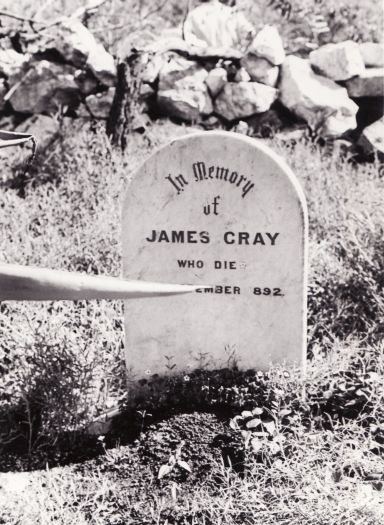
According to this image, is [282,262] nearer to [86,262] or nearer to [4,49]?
[86,262]

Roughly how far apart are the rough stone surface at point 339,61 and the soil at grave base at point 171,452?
4.27 m

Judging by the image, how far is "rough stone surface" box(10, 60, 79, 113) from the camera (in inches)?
231

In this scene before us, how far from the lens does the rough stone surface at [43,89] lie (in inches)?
231

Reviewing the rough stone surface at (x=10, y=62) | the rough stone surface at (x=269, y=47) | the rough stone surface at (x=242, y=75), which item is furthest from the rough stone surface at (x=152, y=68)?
the rough stone surface at (x=10, y=62)

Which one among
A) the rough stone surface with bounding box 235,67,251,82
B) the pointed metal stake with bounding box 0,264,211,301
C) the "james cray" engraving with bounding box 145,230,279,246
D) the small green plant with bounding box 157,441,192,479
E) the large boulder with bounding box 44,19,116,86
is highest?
the large boulder with bounding box 44,19,116,86

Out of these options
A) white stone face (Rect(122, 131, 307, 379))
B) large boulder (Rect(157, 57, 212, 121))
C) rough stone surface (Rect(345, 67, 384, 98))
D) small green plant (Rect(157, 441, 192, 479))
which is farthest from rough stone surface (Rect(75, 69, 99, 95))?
small green plant (Rect(157, 441, 192, 479))

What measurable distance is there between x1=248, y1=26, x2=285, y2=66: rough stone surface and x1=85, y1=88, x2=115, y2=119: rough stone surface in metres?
1.27

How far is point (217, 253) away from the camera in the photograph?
9.02ft

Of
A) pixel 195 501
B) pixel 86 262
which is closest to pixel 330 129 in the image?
pixel 86 262

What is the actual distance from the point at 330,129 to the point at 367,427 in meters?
3.77

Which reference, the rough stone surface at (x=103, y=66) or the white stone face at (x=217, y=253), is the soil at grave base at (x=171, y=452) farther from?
the rough stone surface at (x=103, y=66)

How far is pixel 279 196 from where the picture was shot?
2.64 meters

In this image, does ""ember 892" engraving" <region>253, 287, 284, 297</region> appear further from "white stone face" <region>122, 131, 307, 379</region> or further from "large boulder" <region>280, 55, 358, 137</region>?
"large boulder" <region>280, 55, 358, 137</region>

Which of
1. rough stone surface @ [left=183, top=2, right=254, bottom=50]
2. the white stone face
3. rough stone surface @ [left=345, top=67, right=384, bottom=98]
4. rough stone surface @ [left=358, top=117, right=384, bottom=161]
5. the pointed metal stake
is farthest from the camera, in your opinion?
rough stone surface @ [left=183, top=2, right=254, bottom=50]
